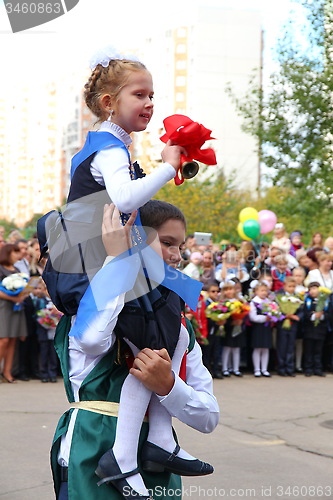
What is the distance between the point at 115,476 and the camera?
210 cm

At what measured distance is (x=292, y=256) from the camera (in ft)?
43.5

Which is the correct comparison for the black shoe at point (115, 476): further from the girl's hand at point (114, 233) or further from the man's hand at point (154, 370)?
the girl's hand at point (114, 233)

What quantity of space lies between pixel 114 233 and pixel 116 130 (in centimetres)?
35

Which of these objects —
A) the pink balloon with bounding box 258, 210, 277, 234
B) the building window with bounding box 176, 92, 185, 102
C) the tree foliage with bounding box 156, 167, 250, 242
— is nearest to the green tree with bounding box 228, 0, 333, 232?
the pink balloon with bounding box 258, 210, 277, 234

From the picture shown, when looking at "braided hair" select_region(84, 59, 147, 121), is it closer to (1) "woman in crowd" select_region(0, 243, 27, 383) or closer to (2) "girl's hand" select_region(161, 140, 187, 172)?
(2) "girl's hand" select_region(161, 140, 187, 172)

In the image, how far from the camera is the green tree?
744 inches

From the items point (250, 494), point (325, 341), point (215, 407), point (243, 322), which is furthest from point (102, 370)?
point (325, 341)

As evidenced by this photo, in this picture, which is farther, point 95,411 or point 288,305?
point 288,305

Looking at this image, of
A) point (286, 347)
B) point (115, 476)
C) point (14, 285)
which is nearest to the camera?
point (115, 476)

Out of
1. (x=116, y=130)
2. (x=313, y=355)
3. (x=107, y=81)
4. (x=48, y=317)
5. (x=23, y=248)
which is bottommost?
(x=313, y=355)

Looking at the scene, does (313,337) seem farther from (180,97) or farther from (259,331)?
(180,97)

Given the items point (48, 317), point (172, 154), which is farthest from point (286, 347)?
point (172, 154)

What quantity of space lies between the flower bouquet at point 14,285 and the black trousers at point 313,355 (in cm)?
442

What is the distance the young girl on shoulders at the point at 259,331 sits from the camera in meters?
10.7
